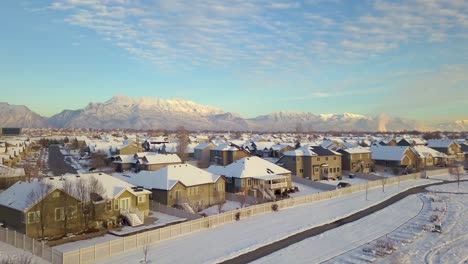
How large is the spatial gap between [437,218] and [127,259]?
2743cm

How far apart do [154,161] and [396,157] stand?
45.4 m

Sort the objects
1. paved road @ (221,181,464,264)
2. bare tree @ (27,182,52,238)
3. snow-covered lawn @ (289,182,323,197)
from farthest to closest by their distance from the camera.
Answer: snow-covered lawn @ (289,182,323,197) < bare tree @ (27,182,52,238) < paved road @ (221,181,464,264)

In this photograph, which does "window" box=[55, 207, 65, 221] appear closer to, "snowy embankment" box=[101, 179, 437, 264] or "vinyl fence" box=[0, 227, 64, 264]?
"vinyl fence" box=[0, 227, 64, 264]

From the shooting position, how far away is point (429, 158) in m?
81.4

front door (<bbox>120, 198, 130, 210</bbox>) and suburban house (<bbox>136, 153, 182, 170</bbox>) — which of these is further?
suburban house (<bbox>136, 153, 182, 170</bbox>)

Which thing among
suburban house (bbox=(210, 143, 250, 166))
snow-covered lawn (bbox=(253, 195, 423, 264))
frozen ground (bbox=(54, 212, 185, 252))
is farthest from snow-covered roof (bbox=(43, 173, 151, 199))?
suburban house (bbox=(210, 143, 250, 166))

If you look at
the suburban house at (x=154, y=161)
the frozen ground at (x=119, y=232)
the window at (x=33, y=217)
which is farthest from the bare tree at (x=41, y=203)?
the suburban house at (x=154, y=161)

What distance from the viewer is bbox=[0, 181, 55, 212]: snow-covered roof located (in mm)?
29266

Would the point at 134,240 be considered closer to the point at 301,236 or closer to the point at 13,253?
the point at 13,253

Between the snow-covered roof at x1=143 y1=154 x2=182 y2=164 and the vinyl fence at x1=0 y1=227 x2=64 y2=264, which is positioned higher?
the snow-covered roof at x1=143 y1=154 x2=182 y2=164

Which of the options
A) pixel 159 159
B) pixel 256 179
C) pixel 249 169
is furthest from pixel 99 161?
pixel 256 179

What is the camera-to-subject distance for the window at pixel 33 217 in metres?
28.9

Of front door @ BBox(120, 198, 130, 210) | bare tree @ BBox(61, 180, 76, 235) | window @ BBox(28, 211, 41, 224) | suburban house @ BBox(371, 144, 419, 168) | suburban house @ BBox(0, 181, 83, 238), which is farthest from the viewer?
suburban house @ BBox(371, 144, 419, 168)

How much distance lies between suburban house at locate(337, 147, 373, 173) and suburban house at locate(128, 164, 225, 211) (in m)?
34.1
